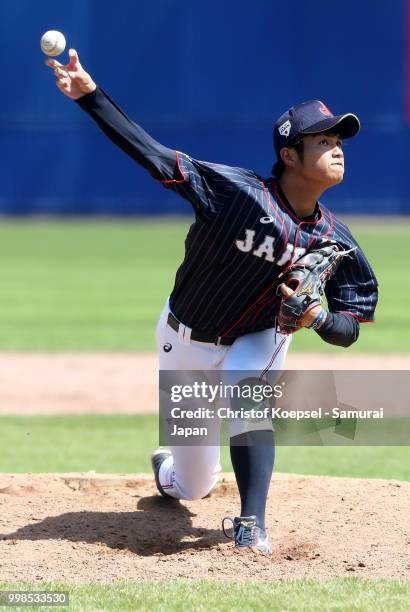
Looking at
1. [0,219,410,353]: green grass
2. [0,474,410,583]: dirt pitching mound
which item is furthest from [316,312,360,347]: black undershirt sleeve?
[0,219,410,353]: green grass

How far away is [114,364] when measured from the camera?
9.94m

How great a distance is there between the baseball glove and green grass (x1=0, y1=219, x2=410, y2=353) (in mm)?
6358

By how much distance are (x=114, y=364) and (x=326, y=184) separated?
5684mm

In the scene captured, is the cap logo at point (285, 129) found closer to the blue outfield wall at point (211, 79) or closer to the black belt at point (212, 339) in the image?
the black belt at point (212, 339)

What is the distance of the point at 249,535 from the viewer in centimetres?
436

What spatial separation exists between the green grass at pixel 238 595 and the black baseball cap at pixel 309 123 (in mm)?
1755

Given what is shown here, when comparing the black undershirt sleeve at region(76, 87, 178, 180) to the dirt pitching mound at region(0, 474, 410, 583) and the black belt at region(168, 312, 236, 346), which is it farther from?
the dirt pitching mound at region(0, 474, 410, 583)

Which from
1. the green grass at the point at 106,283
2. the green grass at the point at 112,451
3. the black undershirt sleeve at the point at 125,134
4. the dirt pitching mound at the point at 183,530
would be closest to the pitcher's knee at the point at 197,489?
the dirt pitching mound at the point at 183,530

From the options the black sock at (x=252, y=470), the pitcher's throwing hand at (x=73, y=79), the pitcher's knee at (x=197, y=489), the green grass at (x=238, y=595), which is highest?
the pitcher's throwing hand at (x=73, y=79)

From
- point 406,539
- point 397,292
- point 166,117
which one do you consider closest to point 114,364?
point 406,539

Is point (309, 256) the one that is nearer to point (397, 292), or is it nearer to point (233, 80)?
point (397, 292)

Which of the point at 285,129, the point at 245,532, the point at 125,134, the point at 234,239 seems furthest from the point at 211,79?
the point at 245,532

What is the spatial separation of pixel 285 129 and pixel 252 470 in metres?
1.39

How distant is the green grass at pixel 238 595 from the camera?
363 centimetres
